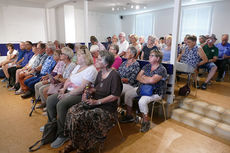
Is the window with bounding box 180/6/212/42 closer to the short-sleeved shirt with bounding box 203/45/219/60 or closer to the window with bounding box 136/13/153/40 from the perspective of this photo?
the window with bounding box 136/13/153/40

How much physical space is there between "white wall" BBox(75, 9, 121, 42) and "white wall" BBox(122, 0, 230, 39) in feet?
2.02

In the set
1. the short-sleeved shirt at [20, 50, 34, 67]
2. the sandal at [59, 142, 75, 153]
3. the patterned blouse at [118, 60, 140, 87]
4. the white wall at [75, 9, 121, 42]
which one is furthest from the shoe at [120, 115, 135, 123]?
the white wall at [75, 9, 121, 42]

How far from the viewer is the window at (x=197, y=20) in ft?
21.5

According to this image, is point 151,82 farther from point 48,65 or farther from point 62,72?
point 48,65

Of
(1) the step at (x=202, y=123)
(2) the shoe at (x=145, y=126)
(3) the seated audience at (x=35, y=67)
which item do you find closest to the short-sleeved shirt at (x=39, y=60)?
(3) the seated audience at (x=35, y=67)

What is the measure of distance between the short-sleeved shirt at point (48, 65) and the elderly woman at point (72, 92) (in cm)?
107

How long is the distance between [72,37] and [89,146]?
5407 millimetres

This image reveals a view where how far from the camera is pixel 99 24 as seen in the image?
9430mm

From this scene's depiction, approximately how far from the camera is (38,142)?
6.83 feet

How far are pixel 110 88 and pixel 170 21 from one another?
7028mm

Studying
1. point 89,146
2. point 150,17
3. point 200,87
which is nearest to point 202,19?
point 150,17

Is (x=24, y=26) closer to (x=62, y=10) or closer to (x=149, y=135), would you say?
(x=62, y=10)

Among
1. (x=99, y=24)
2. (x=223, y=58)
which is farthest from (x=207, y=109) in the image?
(x=99, y=24)

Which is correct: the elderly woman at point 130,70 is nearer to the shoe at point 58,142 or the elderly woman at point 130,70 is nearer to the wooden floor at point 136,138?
the wooden floor at point 136,138
